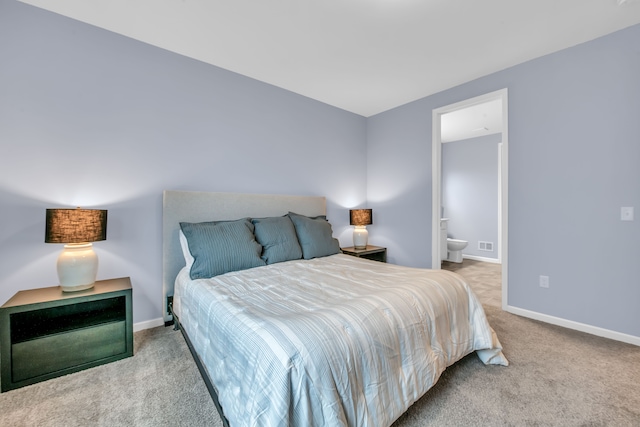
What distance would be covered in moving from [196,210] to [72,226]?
36.7 inches

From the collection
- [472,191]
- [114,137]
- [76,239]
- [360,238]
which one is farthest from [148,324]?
[472,191]

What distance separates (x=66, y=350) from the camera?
1.78m

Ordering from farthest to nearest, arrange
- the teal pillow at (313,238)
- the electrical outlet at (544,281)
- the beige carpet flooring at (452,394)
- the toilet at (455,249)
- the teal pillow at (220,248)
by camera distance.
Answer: the toilet at (455,249) → the teal pillow at (313,238) → the electrical outlet at (544,281) → the teal pillow at (220,248) → the beige carpet flooring at (452,394)

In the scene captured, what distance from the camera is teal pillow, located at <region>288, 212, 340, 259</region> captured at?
107 inches

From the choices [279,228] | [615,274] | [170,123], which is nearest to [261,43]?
[170,123]

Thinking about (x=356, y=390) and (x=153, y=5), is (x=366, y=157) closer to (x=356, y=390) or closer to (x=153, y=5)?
(x=153, y=5)

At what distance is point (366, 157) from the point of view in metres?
4.38

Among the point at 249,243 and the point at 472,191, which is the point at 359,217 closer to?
the point at 249,243

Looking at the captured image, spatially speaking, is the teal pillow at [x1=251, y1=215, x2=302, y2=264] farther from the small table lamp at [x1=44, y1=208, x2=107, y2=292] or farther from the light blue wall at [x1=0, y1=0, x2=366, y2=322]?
the small table lamp at [x1=44, y1=208, x2=107, y2=292]

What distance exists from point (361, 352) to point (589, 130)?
115 inches

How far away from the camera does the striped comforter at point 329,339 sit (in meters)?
0.98

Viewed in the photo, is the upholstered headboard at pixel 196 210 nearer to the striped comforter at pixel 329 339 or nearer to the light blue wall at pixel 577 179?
the striped comforter at pixel 329 339

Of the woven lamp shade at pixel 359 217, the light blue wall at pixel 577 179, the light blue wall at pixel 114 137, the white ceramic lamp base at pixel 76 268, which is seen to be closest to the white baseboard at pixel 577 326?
the light blue wall at pixel 577 179

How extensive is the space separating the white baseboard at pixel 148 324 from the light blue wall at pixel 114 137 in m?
0.04
